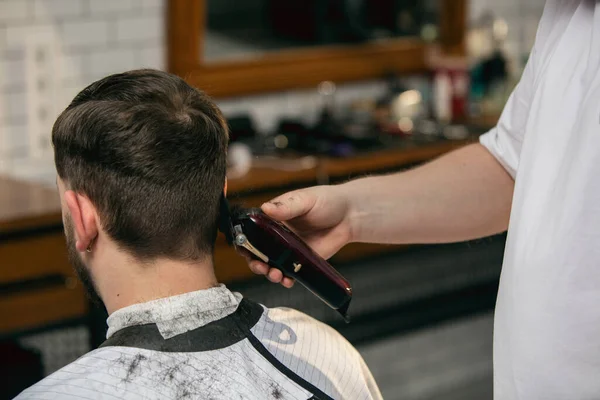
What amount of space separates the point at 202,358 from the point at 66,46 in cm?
230

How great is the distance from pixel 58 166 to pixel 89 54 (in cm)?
212

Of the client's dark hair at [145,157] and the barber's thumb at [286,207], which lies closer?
the client's dark hair at [145,157]

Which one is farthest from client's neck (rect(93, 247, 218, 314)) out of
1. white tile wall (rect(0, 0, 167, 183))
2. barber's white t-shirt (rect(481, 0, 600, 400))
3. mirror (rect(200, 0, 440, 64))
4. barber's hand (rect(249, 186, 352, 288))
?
mirror (rect(200, 0, 440, 64))

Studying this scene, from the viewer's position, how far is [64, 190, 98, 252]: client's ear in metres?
1.50

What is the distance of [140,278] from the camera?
1.52m

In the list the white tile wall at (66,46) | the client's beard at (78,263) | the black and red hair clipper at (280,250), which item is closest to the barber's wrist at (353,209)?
the black and red hair clipper at (280,250)

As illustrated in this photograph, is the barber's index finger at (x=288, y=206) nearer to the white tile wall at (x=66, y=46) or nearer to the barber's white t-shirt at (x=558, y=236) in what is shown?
the barber's white t-shirt at (x=558, y=236)

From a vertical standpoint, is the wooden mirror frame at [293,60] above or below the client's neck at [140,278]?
below

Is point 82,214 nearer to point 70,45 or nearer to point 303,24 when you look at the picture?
point 70,45

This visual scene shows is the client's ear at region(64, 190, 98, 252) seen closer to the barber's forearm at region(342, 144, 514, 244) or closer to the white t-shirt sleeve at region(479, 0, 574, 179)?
the barber's forearm at region(342, 144, 514, 244)

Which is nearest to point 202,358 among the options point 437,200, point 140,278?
point 140,278

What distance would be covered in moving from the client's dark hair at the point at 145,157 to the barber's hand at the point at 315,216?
138 millimetres

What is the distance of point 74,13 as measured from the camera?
3.47 metres

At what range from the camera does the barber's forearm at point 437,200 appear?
6.17ft
